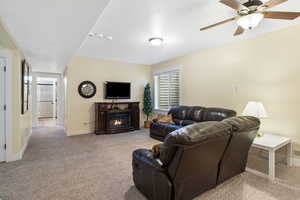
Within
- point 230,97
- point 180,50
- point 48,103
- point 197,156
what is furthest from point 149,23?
point 48,103

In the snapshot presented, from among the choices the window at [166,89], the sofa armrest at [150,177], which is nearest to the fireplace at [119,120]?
the window at [166,89]

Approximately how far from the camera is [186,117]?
4.40 meters

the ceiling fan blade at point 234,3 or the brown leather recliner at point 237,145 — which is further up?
the ceiling fan blade at point 234,3

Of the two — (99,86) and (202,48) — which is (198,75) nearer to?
(202,48)

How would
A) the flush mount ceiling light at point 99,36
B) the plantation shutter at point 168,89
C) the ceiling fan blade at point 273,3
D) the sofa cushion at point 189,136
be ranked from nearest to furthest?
the sofa cushion at point 189,136, the ceiling fan blade at point 273,3, the flush mount ceiling light at point 99,36, the plantation shutter at point 168,89

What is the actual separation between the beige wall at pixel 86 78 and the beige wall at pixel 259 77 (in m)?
2.83

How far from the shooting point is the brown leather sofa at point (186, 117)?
3.67 m

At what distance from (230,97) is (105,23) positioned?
132 inches

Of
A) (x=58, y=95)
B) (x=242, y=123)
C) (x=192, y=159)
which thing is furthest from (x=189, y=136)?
(x=58, y=95)

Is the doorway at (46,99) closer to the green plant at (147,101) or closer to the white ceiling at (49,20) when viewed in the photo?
the green plant at (147,101)

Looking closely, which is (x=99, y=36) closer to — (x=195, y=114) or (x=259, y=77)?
(x=195, y=114)

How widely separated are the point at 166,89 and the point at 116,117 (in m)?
2.19

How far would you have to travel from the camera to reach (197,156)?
4.95 feet

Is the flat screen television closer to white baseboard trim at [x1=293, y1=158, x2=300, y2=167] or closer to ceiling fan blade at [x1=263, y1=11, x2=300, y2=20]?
ceiling fan blade at [x1=263, y1=11, x2=300, y2=20]
